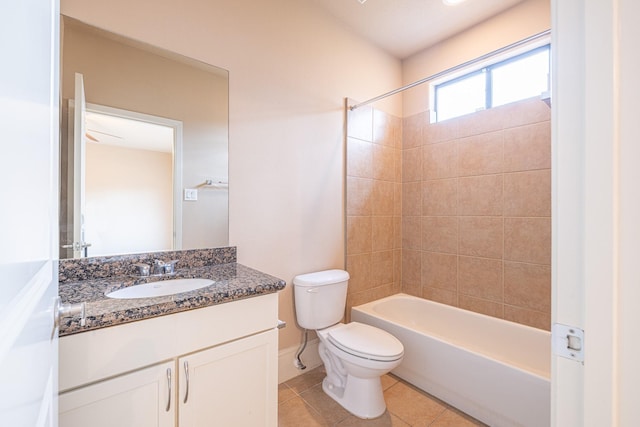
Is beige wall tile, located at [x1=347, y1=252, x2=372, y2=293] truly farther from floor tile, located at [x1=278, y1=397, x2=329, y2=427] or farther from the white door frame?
the white door frame

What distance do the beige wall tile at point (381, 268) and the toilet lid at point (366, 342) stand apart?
25.8 inches

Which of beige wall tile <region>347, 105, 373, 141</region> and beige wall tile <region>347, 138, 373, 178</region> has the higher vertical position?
beige wall tile <region>347, 105, 373, 141</region>

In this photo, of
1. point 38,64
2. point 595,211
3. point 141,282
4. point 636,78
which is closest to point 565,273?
point 595,211

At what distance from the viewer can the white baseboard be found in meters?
1.95

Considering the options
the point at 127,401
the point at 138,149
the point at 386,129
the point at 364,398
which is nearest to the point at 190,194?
the point at 138,149

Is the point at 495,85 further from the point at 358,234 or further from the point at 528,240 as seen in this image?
the point at 358,234

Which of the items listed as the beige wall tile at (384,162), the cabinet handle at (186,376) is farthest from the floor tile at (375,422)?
the beige wall tile at (384,162)

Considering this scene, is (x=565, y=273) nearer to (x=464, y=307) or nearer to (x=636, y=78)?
(x=636, y=78)

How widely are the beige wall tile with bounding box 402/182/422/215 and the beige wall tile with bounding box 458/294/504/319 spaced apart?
822 millimetres

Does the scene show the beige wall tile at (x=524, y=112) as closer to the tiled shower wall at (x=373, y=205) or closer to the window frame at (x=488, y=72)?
the window frame at (x=488, y=72)

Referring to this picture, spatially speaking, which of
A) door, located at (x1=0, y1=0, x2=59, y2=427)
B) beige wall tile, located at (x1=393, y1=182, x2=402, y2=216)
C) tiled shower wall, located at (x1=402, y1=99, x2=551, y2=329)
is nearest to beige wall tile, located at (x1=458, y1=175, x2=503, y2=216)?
tiled shower wall, located at (x1=402, y1=99, x2=551, y2=329)

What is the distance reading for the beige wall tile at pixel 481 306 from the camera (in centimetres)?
212

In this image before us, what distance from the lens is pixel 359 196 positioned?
238 cm

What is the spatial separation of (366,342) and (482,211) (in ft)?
4.53
